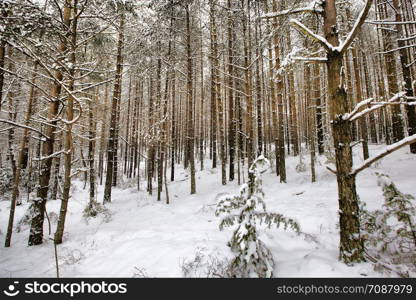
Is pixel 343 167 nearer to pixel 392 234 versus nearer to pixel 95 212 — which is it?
pixel 392 234

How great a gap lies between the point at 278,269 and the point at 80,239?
5.96 metres

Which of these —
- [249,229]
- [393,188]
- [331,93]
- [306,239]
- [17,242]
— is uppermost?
[331,93]

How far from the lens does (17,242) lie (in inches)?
280

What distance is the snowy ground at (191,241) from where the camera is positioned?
136 inches

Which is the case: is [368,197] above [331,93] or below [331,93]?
below

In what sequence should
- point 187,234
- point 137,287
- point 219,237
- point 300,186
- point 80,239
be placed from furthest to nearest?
point 300,186 → point 80,239 → point 187,234 → point 219,237 → point 137,287

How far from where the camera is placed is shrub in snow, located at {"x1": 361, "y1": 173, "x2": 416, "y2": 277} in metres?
2.94

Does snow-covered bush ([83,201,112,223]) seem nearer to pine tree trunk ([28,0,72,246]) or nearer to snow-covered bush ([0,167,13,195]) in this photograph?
pine tree trunk ([28,0,72,246])

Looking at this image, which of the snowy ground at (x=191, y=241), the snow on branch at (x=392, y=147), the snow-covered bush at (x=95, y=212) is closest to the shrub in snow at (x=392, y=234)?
the snowy ground at (x=191, y=241)

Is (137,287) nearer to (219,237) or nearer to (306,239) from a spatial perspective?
(219,237)

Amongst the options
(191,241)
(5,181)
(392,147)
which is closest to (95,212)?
(191,241)

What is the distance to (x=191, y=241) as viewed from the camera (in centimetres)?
450

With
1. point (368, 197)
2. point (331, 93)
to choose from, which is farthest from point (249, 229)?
point (368, 197)

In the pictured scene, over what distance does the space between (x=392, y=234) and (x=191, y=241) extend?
366 cm
